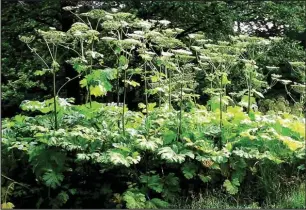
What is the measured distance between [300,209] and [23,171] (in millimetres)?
1811

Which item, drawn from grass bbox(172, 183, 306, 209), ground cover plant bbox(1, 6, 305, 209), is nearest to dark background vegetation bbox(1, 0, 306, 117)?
ground cover plant bbox(1, 6, 305, 209)

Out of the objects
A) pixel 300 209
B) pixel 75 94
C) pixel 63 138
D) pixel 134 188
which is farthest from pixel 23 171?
pixel 75 94

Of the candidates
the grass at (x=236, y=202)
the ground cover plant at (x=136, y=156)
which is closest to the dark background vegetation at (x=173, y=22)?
the ground cover plant at (x=136, y=156)

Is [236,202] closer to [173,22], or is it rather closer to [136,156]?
[136,156]

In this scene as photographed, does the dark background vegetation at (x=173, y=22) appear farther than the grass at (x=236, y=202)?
Yes

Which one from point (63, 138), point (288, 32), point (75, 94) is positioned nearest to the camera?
point (63, 138)

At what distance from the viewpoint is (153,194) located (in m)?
3.13

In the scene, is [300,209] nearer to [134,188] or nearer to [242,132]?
[242,132]

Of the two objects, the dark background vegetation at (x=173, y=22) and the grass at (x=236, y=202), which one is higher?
the dark background vegetation at (x=173, y=22)

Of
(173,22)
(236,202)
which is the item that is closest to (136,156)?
(236,202)

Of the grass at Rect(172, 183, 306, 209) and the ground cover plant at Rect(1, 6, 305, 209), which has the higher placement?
the ground cover plant at Rect(1, 6, 305, 209)

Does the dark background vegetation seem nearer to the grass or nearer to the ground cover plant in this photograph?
the ground cover plant

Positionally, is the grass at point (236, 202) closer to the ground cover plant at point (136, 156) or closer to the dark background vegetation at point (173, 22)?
the ground cover plant at point (136, 156)

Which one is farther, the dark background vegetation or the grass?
the dark background vegetation
